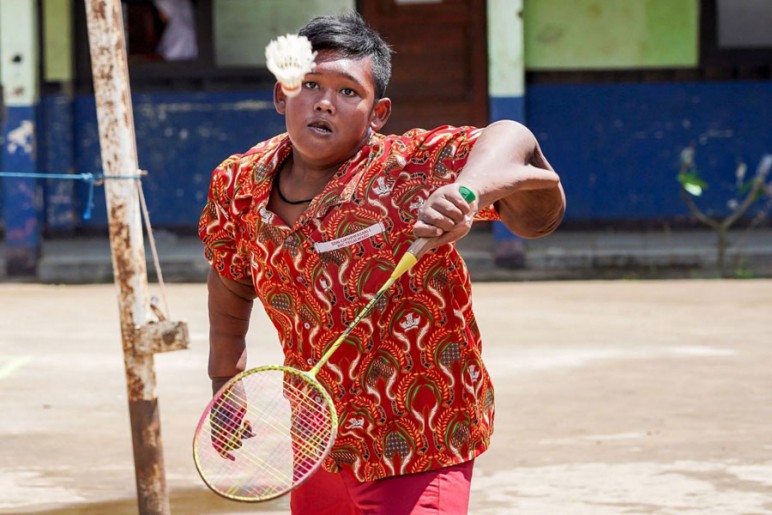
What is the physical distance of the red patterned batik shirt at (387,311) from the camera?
10.6 ft

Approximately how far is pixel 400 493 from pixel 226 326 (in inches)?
26.0

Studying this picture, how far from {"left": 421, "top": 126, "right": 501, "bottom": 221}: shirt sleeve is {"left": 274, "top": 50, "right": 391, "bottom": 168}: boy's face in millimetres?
130

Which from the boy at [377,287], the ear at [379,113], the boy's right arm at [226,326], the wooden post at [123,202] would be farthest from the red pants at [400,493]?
the wooden post at [123,202]

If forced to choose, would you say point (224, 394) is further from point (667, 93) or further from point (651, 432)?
point (667, 93)

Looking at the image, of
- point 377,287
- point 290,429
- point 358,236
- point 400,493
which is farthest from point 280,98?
point 400,493

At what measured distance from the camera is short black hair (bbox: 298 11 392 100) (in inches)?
129

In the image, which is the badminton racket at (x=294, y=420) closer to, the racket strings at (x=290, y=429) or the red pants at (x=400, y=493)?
the racket strings at (x=290, y=429)

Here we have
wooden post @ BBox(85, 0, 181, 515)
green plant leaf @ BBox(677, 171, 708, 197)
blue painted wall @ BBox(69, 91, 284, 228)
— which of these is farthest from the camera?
blue painted wall @ BBox(69, 91, 284, 228)

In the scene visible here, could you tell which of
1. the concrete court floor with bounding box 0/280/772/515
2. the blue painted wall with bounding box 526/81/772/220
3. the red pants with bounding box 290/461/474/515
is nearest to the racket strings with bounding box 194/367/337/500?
the red pants with bounding box 290/461/474/515

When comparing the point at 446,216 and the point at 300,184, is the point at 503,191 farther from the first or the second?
the point at 300,184

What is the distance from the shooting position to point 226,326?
364cm

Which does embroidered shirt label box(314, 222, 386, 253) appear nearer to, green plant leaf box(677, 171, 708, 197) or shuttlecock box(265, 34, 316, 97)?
shuttlecock box(265, 34, 316, 97)

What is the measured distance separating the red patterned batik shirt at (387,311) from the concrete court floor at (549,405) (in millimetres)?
2642

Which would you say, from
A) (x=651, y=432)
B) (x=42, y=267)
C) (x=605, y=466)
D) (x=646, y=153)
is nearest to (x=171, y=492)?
(x=605, y=466)
